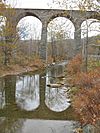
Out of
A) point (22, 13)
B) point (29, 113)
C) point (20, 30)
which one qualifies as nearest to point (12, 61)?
point (20, 30)

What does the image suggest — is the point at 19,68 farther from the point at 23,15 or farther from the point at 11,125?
the point at 11,125

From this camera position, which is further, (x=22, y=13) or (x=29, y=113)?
(x=22, y=13)

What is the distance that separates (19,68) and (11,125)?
95.2 feet

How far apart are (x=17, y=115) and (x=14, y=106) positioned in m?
2.05

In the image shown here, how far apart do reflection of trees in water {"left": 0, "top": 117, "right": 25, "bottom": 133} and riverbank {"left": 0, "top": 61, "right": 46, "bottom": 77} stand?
19.1 metres

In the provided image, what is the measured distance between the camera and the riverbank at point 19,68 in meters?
33.6

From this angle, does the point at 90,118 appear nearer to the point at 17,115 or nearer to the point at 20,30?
the point at 17,115

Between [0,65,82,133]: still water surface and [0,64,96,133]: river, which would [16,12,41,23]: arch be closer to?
[0,65,82,133]: still water surface

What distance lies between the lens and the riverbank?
3364 cm

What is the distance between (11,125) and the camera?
10.6m

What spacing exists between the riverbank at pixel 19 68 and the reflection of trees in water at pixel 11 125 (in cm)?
1907

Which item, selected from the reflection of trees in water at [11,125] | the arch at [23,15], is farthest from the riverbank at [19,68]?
the reflection of trees in water at [11,125]

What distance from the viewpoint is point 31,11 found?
46.2 m

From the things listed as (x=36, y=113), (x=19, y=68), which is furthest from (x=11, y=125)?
(x=19, y=68)
